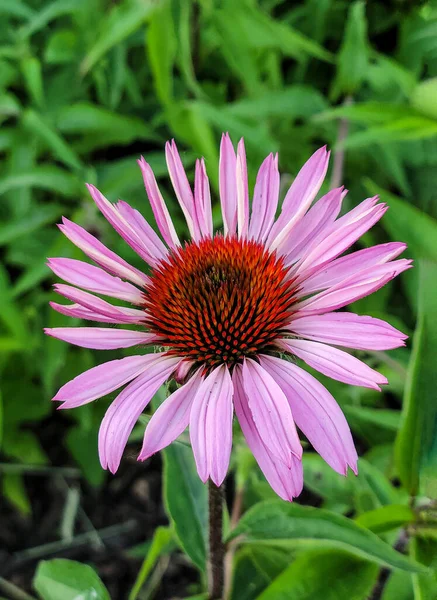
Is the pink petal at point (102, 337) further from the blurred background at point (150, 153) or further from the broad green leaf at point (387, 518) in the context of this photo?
the blurred background at point (150, 153)

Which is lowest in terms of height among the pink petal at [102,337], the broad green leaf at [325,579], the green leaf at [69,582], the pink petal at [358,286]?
the green leaf at [69,582]

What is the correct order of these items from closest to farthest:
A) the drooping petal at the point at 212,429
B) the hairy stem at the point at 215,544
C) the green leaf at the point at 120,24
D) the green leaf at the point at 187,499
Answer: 1. the drooping petal at the point at 212,429
2. the hairy stem at the point at 215,544
3. the green leaf at the point at 187,499
4. the green leaf at the point at 120,24

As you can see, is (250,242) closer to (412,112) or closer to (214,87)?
(412,112)

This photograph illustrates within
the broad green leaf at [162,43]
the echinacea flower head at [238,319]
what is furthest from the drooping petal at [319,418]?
the broad green leaf at [162,43]

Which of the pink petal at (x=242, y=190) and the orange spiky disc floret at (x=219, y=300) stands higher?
the pink petal at (x=242, y=190)

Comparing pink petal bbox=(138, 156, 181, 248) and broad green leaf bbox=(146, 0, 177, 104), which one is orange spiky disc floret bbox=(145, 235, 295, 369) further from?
broad green leaf bbox=(146, 0, 177, 104)

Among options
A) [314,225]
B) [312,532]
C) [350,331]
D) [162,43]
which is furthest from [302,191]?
[162,43]

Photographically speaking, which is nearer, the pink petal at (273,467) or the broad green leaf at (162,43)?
the pink petal at (273,467)
